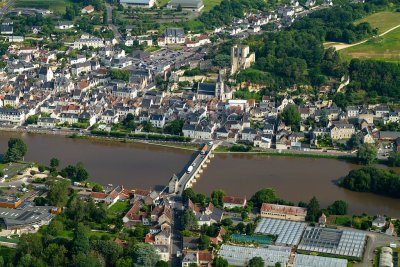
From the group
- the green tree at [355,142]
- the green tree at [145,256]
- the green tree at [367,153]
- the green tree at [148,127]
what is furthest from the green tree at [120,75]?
the green tree at [145,256]

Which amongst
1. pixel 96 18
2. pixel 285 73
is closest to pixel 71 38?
pixel 96 18

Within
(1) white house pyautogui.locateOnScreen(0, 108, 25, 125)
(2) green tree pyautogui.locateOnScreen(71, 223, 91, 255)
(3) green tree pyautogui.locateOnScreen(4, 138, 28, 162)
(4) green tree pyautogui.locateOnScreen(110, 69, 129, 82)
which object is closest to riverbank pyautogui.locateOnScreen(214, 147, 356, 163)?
(3) green tree pyautogui.locateOnScreen(4, 138, 28, 162)

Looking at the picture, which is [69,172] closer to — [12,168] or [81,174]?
[81,174]

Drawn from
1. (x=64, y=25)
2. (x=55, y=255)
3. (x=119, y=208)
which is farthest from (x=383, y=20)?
(x=55, y=255)

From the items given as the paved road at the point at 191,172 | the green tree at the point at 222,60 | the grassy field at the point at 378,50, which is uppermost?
the grassy field at the point at 378,50

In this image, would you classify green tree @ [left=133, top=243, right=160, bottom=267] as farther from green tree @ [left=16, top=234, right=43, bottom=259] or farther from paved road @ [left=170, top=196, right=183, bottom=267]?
green tree @ [left=16, top=234, right=43, bottom=259]

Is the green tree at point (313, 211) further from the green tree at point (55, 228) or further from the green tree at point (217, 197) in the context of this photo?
the green tree at point (55, 228)
